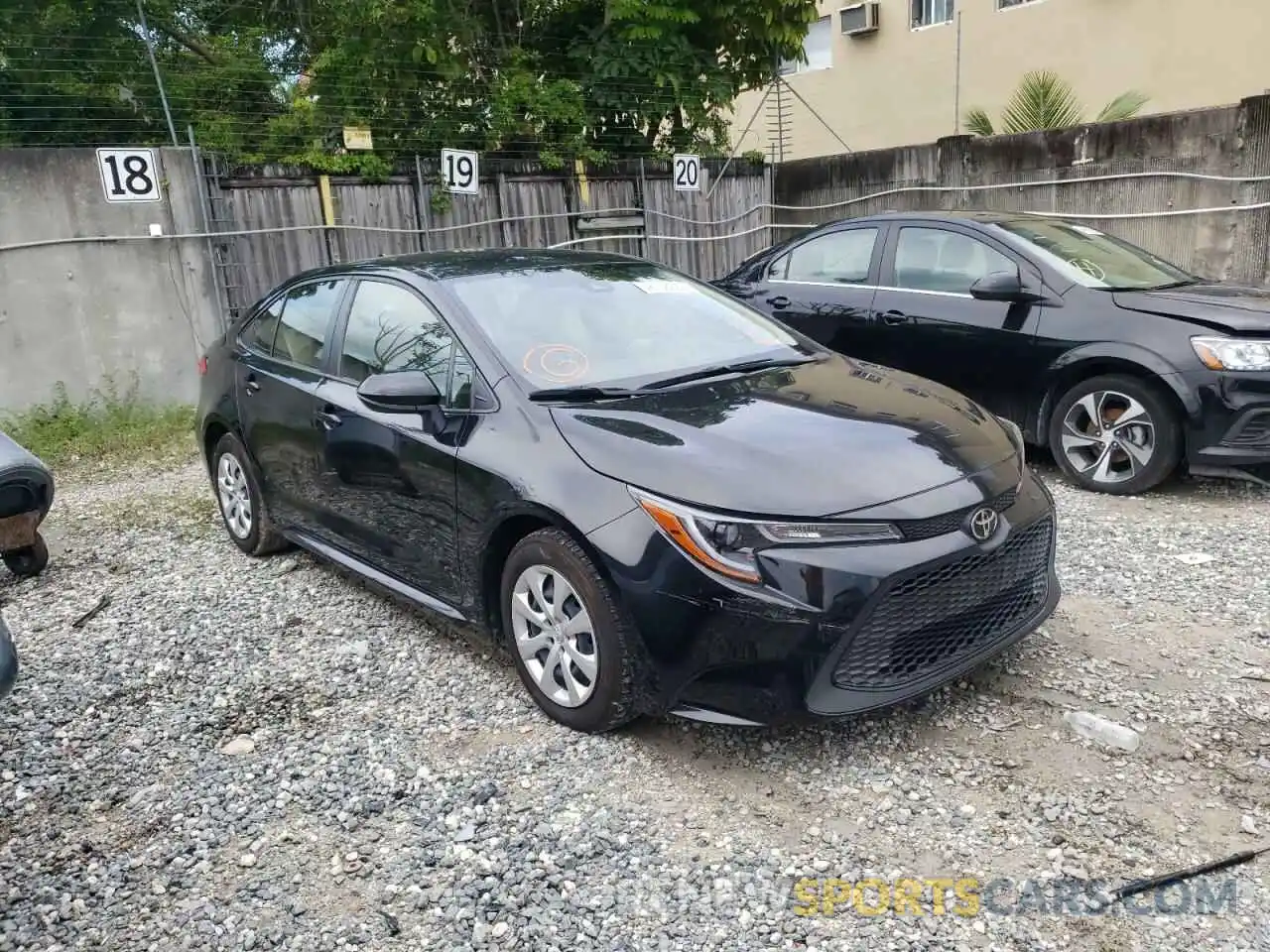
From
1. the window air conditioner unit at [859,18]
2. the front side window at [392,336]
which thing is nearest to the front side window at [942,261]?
the front side window at [392,336]

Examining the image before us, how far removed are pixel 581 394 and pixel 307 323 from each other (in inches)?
74.4

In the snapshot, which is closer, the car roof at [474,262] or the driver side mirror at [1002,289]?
the car roof at [474,262]

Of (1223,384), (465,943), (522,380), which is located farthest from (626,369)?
(1223,384)

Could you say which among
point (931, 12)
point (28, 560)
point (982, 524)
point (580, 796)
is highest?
point (931, 12)

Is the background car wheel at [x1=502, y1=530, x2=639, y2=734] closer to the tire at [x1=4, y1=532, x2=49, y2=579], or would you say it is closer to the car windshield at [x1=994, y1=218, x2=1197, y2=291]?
the tire at [x1=4, y1=532, x2=49, y2=579]

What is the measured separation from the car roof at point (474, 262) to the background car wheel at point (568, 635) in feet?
4.64

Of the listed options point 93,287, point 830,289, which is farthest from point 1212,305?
point 93,287

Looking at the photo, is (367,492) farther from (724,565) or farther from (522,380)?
(724,565)

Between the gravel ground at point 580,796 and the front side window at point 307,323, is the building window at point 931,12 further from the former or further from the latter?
the front side window at point 307,323

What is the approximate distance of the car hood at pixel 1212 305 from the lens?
17.1ft

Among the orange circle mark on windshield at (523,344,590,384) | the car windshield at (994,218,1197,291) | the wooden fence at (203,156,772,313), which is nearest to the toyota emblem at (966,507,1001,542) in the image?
the orange circle mark on windshield at (523,344,590,384)

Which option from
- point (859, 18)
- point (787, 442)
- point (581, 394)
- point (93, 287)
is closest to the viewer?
point (787, 442)

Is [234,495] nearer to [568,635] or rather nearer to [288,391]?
[288,391]

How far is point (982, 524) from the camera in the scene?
3.12 metres
